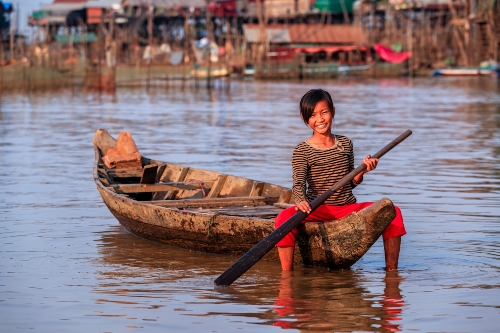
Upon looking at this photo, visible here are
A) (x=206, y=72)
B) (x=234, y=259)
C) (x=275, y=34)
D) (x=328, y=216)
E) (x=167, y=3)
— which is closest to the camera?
(x=328, y=216)

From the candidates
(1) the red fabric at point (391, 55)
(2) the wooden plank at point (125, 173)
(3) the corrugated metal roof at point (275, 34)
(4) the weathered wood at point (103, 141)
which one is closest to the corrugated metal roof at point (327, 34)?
(3) the corrugated metal roof at point (275, 34)

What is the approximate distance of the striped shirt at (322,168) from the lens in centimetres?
630

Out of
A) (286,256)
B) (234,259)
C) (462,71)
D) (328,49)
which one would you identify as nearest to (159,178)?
(234,259)

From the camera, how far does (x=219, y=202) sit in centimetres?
812

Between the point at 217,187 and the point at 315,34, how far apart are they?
175 feet

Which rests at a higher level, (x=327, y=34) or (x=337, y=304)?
(x=327, y=34)

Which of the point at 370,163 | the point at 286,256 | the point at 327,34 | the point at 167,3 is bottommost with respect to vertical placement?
the point at 286,256

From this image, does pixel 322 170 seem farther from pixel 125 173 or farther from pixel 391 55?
pixel 391 55

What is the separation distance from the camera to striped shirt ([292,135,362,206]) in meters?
6.30

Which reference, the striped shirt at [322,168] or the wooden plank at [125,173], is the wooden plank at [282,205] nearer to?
the striped shirt at [322,168]

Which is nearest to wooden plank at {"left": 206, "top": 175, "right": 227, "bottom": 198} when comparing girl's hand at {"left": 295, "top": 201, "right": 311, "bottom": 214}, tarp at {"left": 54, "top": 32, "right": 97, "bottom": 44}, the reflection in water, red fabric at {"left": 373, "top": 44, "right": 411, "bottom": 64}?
the reflection in water

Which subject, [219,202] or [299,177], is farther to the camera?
[219,202]

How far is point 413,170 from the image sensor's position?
1302 centimetres

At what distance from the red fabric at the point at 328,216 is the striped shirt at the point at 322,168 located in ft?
0.22
